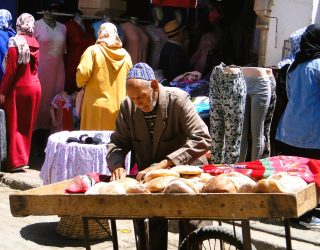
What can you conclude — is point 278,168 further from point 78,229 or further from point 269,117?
point 269,117

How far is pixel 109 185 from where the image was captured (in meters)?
3.51

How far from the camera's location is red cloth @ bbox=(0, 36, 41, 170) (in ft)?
27.6

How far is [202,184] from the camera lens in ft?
11.7

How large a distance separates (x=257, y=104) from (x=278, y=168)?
9.51ft

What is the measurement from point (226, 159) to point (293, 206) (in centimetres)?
367

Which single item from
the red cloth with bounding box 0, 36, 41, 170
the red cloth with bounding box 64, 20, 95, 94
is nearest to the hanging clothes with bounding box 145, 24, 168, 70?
the red cloth with bounding box 64, 20, 95, 94

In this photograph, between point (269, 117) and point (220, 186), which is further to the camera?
point (269, 117)

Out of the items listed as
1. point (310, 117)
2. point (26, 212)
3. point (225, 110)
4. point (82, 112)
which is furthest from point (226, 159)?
point (26, 212)

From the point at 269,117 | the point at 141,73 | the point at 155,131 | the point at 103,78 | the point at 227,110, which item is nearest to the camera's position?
the point at 141,73

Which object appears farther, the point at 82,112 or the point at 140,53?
the point at 140,53

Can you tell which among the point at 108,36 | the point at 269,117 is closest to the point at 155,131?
the point at 269,117

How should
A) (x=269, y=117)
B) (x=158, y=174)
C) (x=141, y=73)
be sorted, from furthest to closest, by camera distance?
(x=269, y=117) < (x=141, y=73) < (x=158, y=174)

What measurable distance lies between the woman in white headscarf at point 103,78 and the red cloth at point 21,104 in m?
0.96

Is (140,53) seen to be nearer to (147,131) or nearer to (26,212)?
(147,131)
